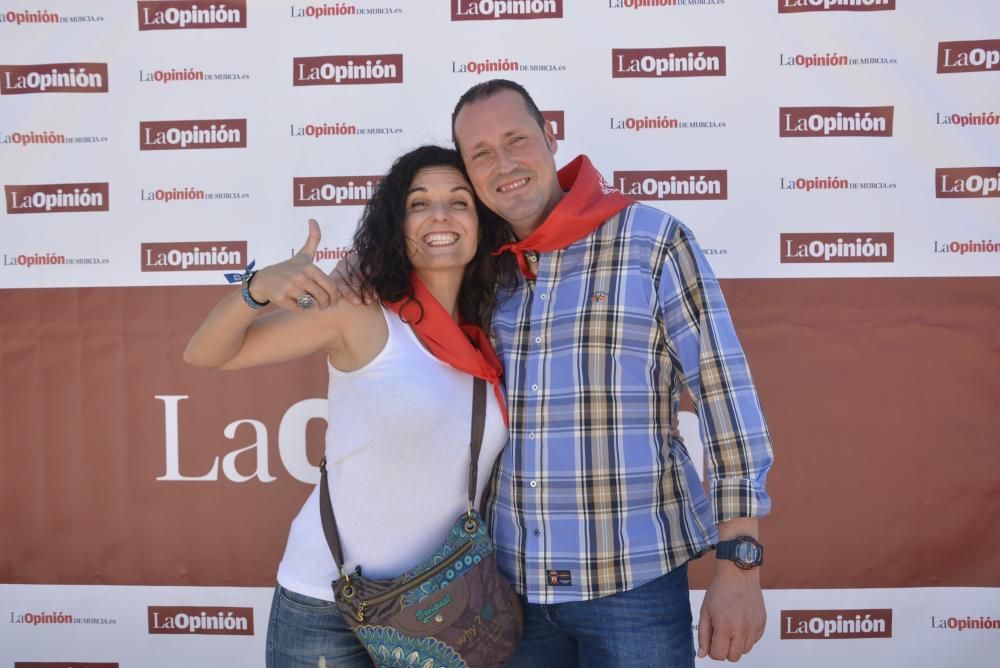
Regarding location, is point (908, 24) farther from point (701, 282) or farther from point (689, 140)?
point (701, 282)

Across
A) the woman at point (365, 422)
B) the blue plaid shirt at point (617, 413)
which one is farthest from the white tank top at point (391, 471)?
the blue plaid shirt at point (617, 413)

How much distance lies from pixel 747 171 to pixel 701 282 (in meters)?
1.35

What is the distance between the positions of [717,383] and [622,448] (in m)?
0.24

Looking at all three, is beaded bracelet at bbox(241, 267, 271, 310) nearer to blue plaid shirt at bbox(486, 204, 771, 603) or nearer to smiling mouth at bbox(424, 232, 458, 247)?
smiling mouth at bbox(424, 232, 458, 247)

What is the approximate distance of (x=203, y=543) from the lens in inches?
113

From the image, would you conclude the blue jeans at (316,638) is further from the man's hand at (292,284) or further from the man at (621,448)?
the man's hand at (292,284)

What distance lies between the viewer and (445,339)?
1682 mm

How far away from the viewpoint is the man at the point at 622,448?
1541 millimetres

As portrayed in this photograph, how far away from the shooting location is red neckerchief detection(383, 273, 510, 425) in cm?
167

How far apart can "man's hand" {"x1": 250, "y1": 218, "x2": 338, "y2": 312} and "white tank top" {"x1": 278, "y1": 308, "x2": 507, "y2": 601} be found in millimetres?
196

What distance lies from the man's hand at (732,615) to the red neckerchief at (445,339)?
539 millimetres

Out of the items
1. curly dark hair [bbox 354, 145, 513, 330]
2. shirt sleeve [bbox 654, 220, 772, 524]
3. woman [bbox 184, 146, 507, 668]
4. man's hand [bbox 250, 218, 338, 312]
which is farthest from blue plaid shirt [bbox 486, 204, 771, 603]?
man's hand [bbox 250, 218, 338, 312]

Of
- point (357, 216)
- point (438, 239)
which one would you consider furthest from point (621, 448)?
point (357, 216)

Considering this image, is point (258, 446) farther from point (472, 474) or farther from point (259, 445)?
point (472, 474)
